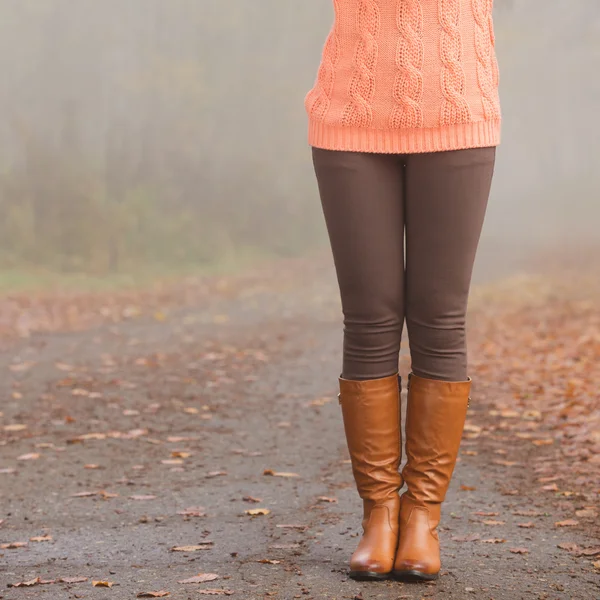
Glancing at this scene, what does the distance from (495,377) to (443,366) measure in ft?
16.5

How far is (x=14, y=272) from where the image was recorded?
1677cm

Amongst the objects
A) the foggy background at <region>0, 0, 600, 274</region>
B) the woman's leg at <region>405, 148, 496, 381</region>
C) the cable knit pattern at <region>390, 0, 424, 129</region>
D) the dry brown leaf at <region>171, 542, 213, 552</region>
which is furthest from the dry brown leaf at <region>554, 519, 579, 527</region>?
the foggy background at <region>0, 0, 600, 274</region>

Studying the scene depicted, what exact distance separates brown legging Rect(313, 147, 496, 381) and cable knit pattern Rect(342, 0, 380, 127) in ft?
0.33

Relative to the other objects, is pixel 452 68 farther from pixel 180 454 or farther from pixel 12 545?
pixel 180 454

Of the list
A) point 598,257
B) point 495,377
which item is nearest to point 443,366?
Answer: point 495,377

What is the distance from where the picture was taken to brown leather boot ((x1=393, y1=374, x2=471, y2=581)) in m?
2.84

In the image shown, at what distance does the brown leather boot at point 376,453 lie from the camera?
9.30ft

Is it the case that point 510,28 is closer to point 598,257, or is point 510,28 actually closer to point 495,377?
point 598,257

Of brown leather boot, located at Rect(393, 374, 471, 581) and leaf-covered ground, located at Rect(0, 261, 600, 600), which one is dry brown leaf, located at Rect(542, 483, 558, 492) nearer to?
leaf-covered ground, located at Rect(0, 261, 600, 600)

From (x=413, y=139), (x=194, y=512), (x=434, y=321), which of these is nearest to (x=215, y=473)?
(x=194, y=512)

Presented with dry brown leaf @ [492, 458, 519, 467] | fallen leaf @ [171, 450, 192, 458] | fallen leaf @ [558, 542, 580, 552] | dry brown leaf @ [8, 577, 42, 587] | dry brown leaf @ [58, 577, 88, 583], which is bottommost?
fallen leaf @ [171, 450, 192, 458]

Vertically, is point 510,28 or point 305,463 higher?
point 510,28

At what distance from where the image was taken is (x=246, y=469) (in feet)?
15.6

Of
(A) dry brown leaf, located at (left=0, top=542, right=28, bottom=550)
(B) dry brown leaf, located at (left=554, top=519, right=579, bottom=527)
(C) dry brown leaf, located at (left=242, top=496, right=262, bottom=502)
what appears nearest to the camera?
(A) dry brown leaf, located at (left=0, top=542, right=28, bottom=550)
